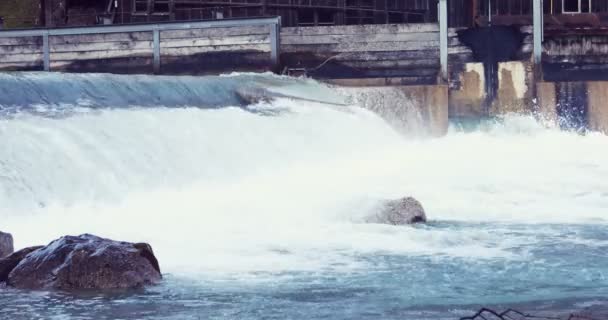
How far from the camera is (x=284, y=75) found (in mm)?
24609

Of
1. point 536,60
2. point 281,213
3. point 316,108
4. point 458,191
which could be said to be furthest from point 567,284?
point 536,60

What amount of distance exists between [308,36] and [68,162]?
10.3 meters

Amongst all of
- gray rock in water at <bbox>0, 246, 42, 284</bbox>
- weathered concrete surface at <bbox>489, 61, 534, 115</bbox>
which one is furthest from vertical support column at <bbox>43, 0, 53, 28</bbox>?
gray rock in water at <bbox>0, 246, 42, 284</bbox>

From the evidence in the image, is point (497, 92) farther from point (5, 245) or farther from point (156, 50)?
point (5, 245)

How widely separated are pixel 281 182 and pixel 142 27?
8289 millimetres

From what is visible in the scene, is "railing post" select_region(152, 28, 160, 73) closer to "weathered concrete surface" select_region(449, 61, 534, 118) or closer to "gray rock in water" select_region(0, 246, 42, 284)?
"weathered concrete surface" select_region(449, 61, 534, 118)

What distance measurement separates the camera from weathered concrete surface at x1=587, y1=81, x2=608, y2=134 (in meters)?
23.9

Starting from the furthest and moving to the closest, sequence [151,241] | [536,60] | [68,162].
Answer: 1. [536,60]
2. [68,162]
3. [151,241]

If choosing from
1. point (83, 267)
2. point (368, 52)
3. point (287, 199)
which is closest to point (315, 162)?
point (287, 199)

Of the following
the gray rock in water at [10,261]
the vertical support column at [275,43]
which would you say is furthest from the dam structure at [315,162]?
the vertical support column at [275,43]

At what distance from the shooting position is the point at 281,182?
743 inches

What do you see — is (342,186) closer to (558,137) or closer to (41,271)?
(558,137)

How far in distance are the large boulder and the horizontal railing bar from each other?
48.9 feet

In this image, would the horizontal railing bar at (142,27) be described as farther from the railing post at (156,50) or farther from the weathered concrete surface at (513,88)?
the weathered concrete surface at (513,88)
